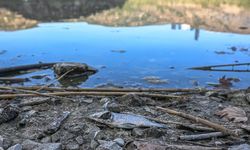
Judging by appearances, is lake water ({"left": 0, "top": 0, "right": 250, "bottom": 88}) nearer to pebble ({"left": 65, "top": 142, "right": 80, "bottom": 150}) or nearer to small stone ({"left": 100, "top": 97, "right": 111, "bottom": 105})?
small stone ({"left": 100, "top": 97, "right": 111, "bottom": 105})

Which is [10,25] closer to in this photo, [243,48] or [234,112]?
[243,48]

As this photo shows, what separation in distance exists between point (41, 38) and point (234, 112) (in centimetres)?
1115

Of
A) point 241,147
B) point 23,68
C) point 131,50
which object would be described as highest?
point 241,147

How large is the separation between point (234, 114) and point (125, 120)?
1909mm

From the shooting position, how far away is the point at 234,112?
279 inches

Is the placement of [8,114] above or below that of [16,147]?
above

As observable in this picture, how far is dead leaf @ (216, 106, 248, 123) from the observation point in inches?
269

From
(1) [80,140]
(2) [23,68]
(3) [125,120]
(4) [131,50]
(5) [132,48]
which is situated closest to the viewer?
(1) [80,140]

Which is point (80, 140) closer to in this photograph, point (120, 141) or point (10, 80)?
point (120, 141)

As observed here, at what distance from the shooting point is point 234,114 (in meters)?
7.00

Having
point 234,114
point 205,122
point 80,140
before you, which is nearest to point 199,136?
point 205,122

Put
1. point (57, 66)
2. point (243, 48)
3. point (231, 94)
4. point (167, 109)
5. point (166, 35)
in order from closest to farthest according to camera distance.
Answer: point (167, 109) < point (231, 94) < point (57, 66) < point (243, 48) < point (166, 35)

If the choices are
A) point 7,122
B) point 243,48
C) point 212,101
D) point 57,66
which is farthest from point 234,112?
point 243,48

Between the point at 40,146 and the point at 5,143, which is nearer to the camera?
the point at 40,146
